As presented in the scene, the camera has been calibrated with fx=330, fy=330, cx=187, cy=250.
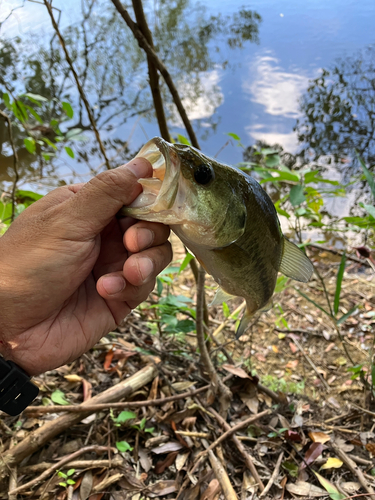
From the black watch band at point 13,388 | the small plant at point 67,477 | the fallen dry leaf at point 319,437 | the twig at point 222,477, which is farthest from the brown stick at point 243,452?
the black watch band at point 13,388

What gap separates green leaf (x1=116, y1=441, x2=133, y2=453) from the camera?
2.16 meters

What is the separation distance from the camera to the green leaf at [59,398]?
93.3 inches

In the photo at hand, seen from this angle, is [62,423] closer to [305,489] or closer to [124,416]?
[124,416]

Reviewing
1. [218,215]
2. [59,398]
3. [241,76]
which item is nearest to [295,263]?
[218,215]

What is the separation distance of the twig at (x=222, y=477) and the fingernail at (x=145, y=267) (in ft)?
4.62

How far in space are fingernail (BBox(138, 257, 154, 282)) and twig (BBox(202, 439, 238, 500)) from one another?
141 cm

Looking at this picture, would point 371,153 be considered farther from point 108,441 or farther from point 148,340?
point 108,441

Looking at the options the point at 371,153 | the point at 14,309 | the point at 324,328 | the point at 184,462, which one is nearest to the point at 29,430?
the point at 184,462

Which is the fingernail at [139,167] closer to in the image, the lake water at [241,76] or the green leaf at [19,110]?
the green leaf at [19,110]

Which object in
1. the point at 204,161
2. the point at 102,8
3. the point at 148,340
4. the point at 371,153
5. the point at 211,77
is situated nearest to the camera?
the point at 204,161

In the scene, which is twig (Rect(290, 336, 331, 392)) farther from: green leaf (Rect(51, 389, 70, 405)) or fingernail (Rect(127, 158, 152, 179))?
fingernail (Rect(127, 158, 152, 179))

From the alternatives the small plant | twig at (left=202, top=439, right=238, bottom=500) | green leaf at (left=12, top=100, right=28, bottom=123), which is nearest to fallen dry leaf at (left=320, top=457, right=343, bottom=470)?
twig at (left=202, top=439, right=238, bottom=500)

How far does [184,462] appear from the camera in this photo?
2160 millimetres

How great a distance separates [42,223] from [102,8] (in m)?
12.5
